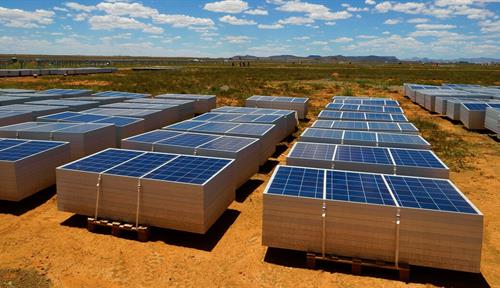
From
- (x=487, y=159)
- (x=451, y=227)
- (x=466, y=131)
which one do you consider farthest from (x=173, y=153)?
(x=466, y=131)

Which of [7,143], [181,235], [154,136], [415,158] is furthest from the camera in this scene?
[154,136]

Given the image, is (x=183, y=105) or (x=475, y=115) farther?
(x=475, y=115)

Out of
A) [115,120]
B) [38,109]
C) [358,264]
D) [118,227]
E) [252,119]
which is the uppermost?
[38,109]

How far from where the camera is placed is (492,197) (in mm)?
14523

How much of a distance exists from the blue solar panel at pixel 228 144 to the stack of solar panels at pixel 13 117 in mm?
10939

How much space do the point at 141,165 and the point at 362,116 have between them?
1505 centimetres

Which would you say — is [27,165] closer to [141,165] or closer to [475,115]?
[141,165]

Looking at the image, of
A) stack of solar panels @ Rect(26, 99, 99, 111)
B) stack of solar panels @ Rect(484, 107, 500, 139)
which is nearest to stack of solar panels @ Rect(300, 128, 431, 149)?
stack of solar panels @ Rect(484, 107, 500, 139)

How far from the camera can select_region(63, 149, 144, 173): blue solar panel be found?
11250 mm

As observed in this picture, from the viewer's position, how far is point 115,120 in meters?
19.0

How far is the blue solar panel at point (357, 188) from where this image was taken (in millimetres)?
9125

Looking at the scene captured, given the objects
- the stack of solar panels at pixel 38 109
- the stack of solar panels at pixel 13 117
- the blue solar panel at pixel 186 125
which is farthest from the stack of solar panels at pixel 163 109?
the stack of solar panels at pixel 13 117

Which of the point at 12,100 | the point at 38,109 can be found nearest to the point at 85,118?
the point at 38,109

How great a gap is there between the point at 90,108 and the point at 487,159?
76.3 feet
